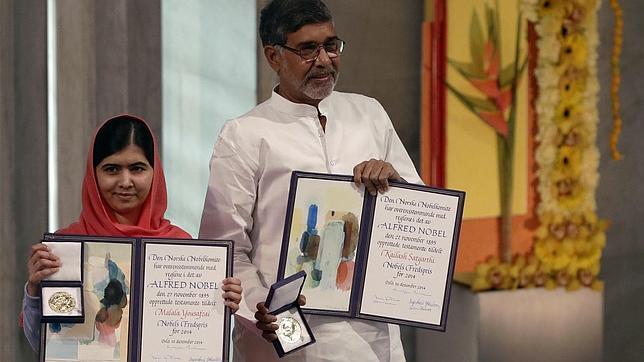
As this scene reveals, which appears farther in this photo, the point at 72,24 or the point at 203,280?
the point at 72,24

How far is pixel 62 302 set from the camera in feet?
9.90

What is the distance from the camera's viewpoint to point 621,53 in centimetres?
552

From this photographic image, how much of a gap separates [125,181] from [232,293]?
40cm

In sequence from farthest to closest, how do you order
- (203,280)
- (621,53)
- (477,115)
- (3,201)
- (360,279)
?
(621,53)
(477,115)
(3,201)
(360,279)
(203,280)

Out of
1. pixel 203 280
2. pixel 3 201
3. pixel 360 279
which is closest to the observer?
pixel 203 280

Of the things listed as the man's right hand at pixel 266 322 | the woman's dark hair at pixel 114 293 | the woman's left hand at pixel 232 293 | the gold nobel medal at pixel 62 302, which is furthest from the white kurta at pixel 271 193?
the gold nobel medal at pixel 62 302

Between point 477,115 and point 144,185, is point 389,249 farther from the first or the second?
point 477,115

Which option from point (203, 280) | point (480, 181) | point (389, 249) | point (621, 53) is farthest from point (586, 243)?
point (203, 280)

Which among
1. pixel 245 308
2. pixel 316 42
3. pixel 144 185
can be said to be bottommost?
pixel 245 308

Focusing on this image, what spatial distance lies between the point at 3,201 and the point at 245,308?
61.9 inches

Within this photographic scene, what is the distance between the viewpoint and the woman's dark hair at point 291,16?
11.1 ft

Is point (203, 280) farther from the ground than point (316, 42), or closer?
closer

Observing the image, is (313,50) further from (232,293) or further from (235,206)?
(232,293)
